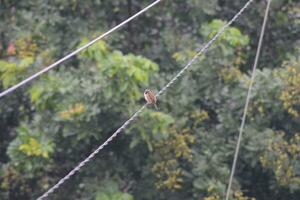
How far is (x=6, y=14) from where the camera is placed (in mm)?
6273

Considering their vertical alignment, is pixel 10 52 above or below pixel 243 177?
above

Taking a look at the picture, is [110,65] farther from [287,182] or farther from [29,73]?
[287,182]

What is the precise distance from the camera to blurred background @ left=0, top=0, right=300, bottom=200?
5211mm

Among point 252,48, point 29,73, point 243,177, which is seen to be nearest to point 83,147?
point 29,73

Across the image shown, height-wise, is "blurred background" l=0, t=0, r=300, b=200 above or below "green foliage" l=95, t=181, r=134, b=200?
above

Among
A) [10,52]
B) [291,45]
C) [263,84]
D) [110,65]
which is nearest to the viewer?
[110,65]

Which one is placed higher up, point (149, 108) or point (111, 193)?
point (149, 108)

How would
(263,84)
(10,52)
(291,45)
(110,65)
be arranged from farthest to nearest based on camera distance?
(291,45)
(10,52)
(263,84)
(110,65)

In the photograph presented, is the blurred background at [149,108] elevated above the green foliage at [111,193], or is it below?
above

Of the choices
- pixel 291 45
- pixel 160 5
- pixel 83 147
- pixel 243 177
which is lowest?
pixel 243 177

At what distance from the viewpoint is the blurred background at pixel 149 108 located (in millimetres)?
5211

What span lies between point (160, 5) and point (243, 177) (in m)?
1.47

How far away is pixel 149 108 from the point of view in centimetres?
525

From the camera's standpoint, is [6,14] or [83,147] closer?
[83,147]
